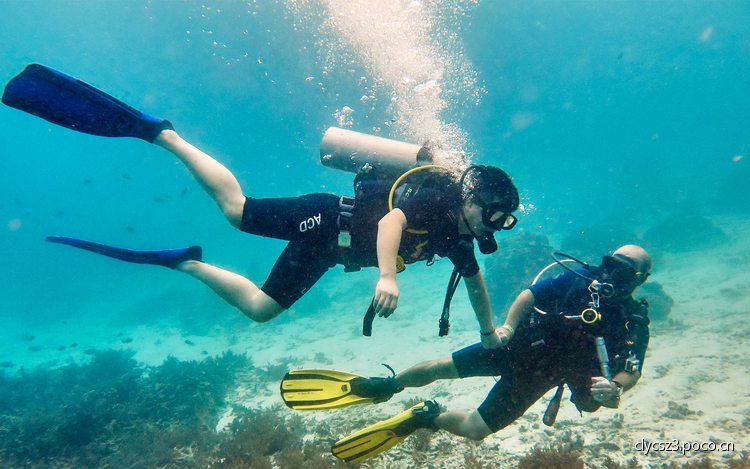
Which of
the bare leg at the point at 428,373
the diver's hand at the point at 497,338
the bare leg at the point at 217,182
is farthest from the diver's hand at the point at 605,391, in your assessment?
the bare leg at the point at 217,182

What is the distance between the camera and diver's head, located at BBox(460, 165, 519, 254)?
277 centimetres

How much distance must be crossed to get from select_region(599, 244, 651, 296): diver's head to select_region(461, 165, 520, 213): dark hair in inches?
69.9

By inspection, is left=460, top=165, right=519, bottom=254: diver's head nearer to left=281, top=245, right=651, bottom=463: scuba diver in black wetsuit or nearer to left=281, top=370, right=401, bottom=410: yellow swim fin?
left=281, top=245, right=651, bottom=463: scuba diver in black wetsuit

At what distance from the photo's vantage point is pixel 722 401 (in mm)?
5922

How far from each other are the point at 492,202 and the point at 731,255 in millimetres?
26728

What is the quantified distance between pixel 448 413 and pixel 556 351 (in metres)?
1.65

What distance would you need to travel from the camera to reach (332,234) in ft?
11.2

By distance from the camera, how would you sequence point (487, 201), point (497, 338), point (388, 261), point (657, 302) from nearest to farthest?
point (388, 261) → point (487, 201) → point (497, 338) → point (657, 302)

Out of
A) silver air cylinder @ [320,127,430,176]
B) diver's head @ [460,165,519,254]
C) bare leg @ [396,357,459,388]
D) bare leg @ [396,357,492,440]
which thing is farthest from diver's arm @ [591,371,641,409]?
silver air cylinder @ [320,127,430,176]

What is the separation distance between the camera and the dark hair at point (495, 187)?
2766 mm

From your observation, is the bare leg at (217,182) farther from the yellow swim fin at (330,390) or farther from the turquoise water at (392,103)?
the turquoise water at (392,103)

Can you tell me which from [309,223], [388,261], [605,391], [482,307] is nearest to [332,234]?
[309,223]

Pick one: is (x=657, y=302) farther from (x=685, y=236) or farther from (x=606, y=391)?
(x=685, y=236)

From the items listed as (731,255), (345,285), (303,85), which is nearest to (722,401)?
(731,255)
